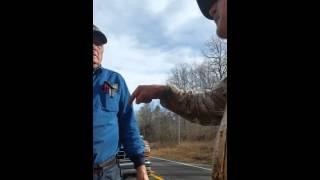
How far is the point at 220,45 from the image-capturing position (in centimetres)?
318

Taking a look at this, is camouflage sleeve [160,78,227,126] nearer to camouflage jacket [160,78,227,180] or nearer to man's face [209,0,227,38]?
camouflage jacket [160,78,227,180]

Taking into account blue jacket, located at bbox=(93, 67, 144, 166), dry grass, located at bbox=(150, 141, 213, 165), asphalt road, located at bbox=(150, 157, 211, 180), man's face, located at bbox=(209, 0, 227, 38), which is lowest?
asphalt road, located at bbox=(150, 157, 211, 180)

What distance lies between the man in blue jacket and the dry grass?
0.17m

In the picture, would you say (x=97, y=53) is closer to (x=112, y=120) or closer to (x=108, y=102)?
(x=108, y=102)

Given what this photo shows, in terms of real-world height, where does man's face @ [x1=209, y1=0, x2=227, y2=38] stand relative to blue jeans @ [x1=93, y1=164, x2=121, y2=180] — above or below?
above

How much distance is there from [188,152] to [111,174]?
25.6 inches

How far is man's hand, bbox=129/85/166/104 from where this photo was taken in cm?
319

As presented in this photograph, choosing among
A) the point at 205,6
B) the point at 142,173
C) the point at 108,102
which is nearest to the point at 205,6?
the point at 205,6

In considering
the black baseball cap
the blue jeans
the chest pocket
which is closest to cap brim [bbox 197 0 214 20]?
the black baseball cap

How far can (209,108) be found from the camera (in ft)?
10.5

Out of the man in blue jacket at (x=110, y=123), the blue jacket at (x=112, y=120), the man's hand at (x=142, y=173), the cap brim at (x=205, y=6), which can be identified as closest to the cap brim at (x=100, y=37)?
the man in blue jacket at (x=110, y=123)
